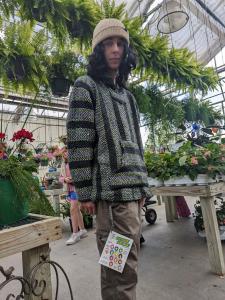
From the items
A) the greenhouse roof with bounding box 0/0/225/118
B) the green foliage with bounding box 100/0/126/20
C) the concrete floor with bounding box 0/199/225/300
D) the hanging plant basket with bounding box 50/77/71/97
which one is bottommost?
the concrete floor with bounding box 0/199/225/300

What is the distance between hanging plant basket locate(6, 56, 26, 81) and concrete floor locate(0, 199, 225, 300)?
1350 mm

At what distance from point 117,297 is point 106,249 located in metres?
0.16

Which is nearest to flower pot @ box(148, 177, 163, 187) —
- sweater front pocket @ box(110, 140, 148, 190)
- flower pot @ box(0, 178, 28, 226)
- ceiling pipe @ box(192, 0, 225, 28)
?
sweater front pocket @ box(110, 140, 148, 190)

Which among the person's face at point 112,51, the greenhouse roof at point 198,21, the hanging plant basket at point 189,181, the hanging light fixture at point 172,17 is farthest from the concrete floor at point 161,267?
the greenhouse roof at point 198,21

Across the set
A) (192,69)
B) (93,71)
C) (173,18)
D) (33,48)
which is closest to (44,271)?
(93,71)

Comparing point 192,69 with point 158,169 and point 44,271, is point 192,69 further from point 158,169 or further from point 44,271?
point 44,271

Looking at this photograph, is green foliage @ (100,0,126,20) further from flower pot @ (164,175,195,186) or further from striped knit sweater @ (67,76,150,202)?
flower pot @ (164,175,195,186)

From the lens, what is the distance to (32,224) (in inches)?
31.2

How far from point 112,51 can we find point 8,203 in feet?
2.40

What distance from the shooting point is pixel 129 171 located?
3.24ft

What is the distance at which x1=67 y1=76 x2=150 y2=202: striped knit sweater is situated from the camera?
3.14ft

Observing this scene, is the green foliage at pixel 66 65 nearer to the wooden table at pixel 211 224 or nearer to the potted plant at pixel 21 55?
the potted plant at pixel 21 55

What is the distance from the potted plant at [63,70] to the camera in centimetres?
204

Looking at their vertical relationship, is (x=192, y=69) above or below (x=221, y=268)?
above
